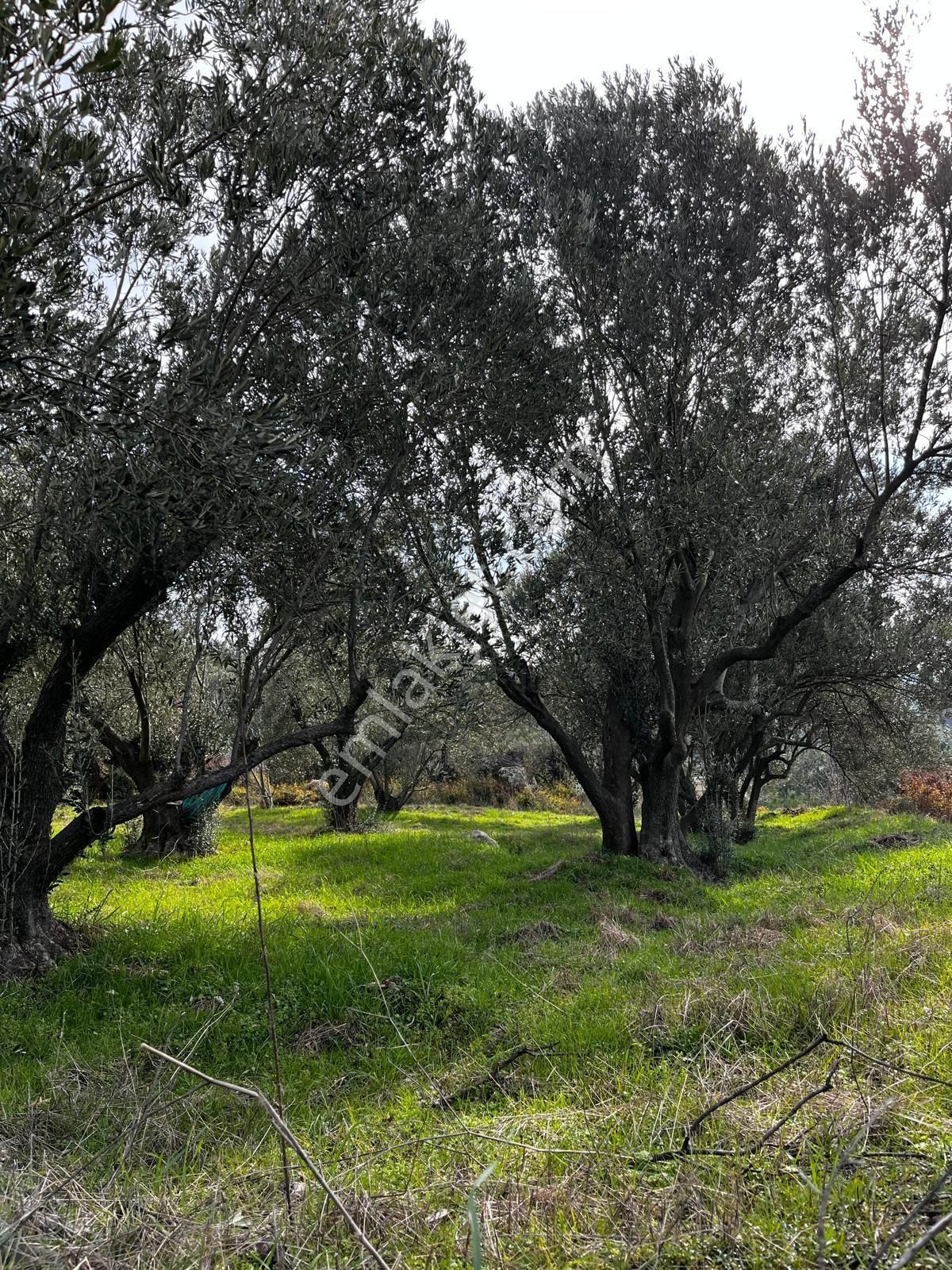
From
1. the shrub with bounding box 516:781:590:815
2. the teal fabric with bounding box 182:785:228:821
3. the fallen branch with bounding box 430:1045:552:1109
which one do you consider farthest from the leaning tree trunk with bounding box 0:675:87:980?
the shrub with bounding box 516:781:590:815

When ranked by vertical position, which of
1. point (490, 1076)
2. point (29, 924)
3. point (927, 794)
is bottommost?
point (927, 794)

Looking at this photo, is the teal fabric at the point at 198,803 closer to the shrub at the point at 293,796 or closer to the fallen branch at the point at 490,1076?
the fallen branch at the point at 490,1076

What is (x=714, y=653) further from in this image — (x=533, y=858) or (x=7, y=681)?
(x=7, y=681)

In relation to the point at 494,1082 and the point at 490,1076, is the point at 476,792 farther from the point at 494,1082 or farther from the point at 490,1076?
the point at 494,1082

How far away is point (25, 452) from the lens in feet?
28.8

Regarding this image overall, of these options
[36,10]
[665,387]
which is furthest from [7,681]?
[665,387]

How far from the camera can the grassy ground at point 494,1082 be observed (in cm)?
305

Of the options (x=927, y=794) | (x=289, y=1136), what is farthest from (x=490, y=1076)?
(x=927, y=794)

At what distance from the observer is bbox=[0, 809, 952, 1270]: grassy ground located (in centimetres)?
305

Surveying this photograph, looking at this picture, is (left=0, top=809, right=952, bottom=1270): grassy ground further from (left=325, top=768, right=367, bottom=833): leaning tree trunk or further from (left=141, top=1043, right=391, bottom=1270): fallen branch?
(left=325, top=768, right=367, bottom=833): leaning tree trunk

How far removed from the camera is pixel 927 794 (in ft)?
88.3

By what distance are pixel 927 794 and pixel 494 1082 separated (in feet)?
88.5

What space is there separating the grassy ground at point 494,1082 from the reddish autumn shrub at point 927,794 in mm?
16703

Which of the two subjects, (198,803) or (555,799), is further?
(555,799)
